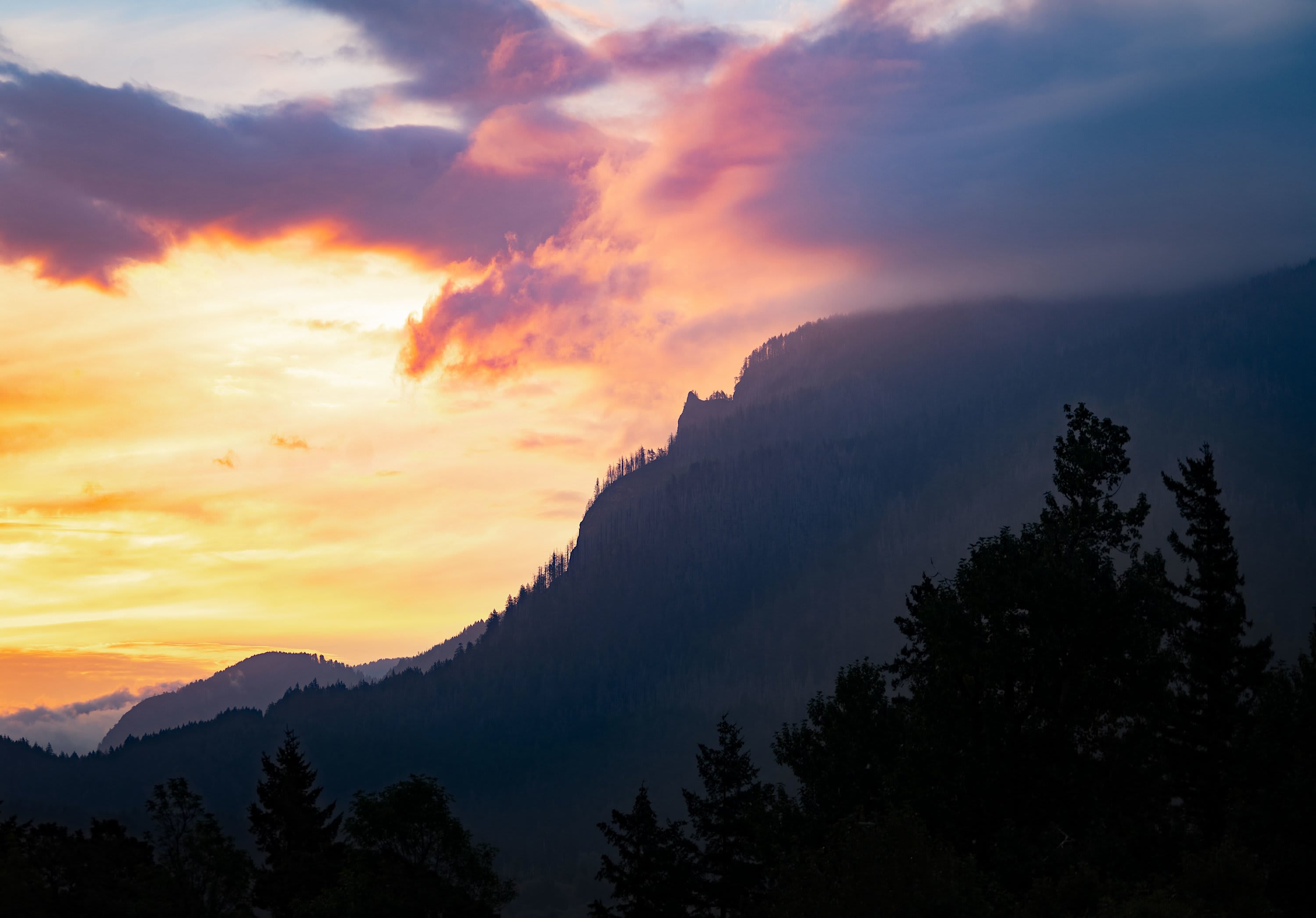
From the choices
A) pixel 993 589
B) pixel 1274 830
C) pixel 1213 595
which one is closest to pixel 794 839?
pixel 993 589

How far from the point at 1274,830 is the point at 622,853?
35.8 meters

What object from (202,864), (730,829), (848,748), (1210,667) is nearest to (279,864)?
(202,864)

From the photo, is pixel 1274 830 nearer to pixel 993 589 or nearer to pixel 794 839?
pixel 993 589

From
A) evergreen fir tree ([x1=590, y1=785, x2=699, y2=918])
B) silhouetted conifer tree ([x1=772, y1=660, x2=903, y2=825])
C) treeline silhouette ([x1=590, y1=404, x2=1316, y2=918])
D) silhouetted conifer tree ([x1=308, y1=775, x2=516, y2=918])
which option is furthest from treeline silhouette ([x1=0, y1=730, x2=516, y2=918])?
silhouetted conifer tree ([x1=772, y1=660, x2=903, y2=825])

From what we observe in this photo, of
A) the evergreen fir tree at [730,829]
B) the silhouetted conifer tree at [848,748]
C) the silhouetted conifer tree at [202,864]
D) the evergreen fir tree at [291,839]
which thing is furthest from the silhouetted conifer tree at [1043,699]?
the silhouetted conifer tree at [202,864]

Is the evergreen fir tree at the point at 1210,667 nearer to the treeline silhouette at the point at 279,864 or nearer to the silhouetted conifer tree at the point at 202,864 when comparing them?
the treeline silhouette at the point at 279,864

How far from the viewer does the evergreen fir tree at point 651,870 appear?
68.2 m

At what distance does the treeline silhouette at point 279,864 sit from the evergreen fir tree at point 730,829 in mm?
11874

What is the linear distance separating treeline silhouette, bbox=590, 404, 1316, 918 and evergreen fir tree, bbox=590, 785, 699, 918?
411 centimetres

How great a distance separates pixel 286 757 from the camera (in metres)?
99.1

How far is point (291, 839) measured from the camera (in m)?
90.2

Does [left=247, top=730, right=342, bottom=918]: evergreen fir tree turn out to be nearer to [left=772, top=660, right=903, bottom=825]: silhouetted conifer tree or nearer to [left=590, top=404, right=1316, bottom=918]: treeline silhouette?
[left=590, top=404, right=1316, bottom=918]: treeline silhouette

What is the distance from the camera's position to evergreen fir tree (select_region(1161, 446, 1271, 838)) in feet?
228

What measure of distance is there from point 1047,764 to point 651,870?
91.6ft
